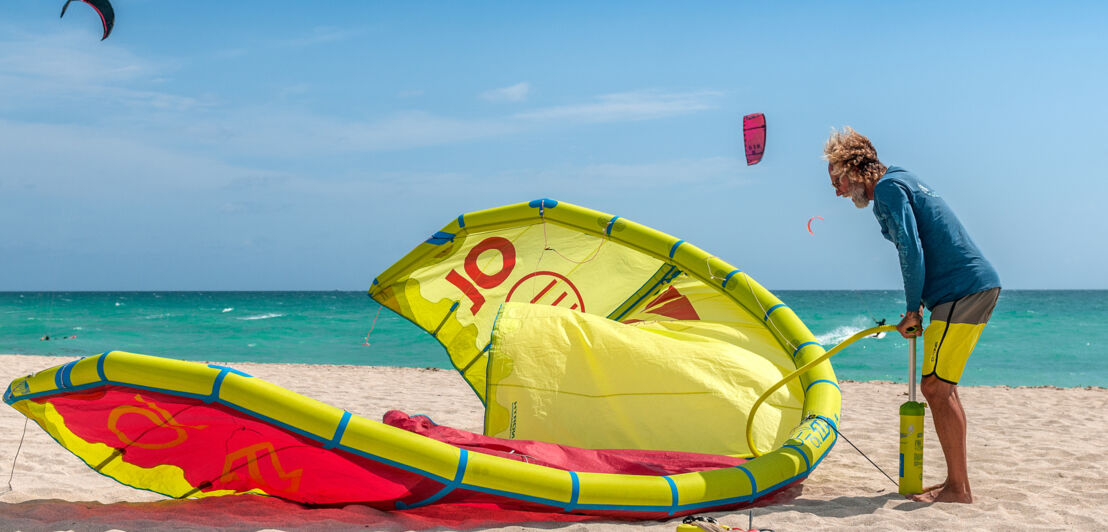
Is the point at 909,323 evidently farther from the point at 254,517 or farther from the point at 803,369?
the point at 254,517

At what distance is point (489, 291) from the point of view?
5398 mm

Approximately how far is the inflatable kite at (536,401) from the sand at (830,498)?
0.11 metres

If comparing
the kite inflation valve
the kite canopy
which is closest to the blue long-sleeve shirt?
the kite inflation valve

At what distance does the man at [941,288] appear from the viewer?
10.5ft

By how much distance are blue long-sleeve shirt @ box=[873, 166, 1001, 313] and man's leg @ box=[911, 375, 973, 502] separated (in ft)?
1.10

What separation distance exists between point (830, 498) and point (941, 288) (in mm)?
1055

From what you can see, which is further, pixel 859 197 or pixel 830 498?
pixel 830 498

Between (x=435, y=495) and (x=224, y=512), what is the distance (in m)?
0.87

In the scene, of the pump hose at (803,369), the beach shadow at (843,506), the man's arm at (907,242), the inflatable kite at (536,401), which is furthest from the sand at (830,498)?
the man's arm at (907,242)

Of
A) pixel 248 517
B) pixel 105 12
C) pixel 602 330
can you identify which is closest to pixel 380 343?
pixel 105 12

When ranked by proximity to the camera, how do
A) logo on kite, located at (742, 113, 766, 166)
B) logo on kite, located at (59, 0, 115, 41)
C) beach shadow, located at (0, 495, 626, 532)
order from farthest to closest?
logo on kite, located at (59, 0, 115, 41)
logo on kite, located at (742, 113, 766, 166)
beach shadow, located at (0, 495, 626, 532)

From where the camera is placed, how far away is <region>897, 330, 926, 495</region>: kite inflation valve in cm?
338

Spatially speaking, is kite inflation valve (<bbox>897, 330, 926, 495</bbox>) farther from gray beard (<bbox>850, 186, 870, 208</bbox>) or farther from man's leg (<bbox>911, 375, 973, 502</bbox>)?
gray beard (<bbox>850, 186, 870, 208</bbox>)

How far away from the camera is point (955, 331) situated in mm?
3230
